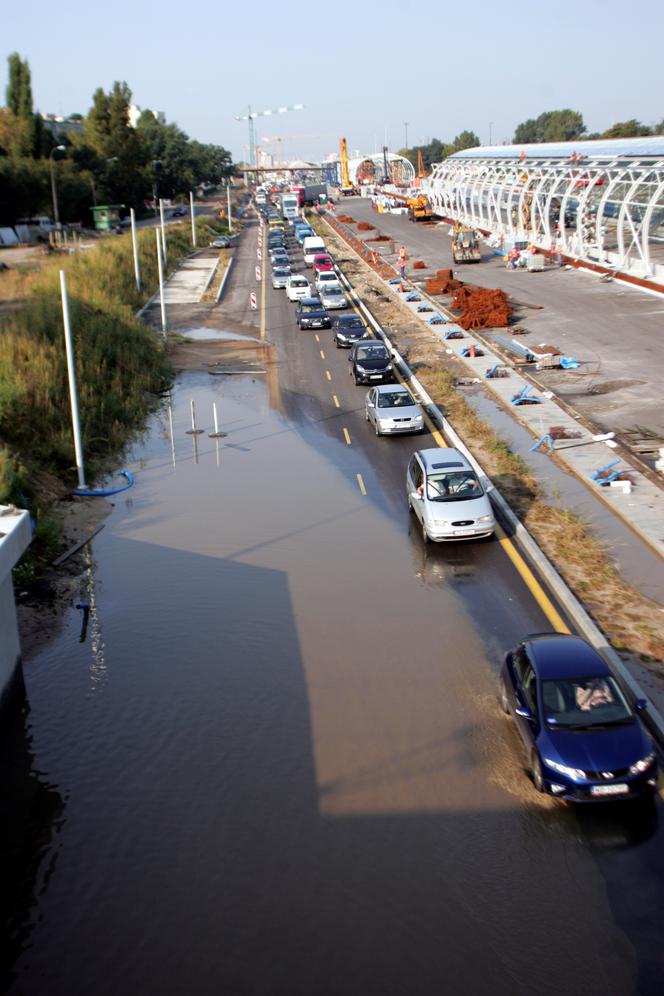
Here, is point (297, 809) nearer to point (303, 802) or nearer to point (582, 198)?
point (303, 802)

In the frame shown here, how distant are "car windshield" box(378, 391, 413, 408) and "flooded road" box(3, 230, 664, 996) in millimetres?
8381

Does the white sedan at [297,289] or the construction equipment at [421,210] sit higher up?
the construction equipment at [421,210]

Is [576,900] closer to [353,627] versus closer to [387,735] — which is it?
[387,735]

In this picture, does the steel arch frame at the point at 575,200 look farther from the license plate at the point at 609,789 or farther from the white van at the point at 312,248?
the license plate at the point at 609,789

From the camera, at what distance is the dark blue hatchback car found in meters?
10.3

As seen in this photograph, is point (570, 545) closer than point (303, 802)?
No

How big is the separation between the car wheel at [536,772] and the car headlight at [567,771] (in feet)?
0.61

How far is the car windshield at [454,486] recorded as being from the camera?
61.6 feet

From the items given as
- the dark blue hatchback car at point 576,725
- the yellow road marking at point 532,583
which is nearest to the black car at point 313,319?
the yellow road marking at point 532,583

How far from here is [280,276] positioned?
203ft

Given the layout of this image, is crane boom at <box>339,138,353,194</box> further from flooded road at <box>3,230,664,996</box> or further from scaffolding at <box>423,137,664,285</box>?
flooded road at <box>3,230,664,996</box>

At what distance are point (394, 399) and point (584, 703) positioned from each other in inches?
677

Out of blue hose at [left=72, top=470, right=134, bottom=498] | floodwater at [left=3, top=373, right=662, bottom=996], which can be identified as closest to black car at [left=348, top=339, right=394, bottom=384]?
blue hose at [left=72, top=470, right=134, bottom=498]

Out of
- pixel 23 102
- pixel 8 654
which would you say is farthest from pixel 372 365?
pixel 23 102
